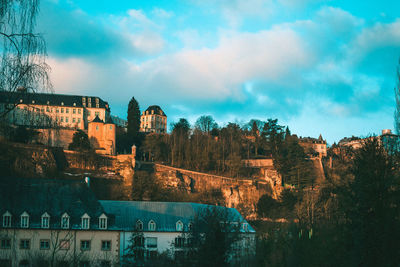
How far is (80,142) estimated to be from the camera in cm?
7450

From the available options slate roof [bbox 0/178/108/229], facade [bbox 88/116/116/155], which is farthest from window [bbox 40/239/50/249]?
facade [bbox 88/116/116/155]

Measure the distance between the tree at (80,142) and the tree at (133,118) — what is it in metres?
11.9

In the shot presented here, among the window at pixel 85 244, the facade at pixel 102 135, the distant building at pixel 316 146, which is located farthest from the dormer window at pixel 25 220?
the distant building at pixel 316 146

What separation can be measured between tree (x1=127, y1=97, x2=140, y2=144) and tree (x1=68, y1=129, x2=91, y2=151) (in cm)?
1188

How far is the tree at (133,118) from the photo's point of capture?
87750 millimetres

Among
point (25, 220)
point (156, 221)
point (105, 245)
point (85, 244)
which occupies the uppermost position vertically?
point (25, 220)

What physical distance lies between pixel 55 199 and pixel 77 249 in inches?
220

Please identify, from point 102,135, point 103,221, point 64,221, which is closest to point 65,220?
point 64,221

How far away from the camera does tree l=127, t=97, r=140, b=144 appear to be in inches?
3455

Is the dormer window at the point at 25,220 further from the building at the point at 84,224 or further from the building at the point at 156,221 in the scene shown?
the building at the point at 156,221

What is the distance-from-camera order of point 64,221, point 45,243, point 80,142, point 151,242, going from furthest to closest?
point 80,142 < point 151,242 < point 64,221 < point 45,243

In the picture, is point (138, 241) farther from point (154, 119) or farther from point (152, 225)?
point (154, 119)

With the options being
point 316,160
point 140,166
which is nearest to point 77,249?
point 140,166

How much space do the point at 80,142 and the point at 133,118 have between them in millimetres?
16386
